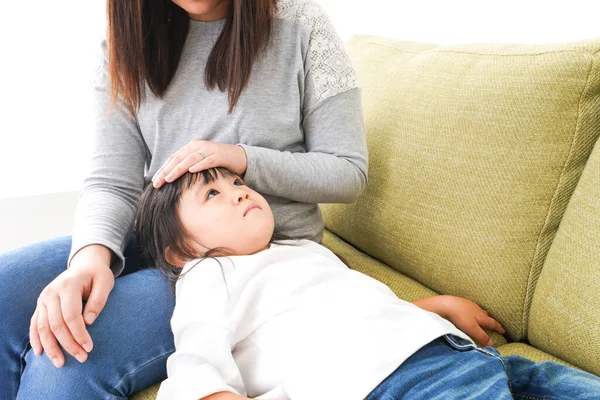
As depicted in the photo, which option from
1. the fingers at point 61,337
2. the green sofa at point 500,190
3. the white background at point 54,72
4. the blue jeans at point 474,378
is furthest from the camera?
the white background at point 54,72

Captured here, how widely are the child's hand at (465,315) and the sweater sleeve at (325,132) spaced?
273 millimetres

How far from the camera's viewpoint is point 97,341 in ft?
3.38

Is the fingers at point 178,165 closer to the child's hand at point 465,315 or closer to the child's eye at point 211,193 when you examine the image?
the child's eye at point 211,193

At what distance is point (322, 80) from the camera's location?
4.18 ft

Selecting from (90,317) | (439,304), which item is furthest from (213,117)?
(439,304)

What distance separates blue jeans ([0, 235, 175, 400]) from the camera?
100 centimetres

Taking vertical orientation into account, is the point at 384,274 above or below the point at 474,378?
below

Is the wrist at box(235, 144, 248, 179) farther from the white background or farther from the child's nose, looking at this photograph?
the white background

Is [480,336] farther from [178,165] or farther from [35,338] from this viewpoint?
[35,338]

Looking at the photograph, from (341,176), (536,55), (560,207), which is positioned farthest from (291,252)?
(536,55)

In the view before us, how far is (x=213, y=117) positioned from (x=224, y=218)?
287mm

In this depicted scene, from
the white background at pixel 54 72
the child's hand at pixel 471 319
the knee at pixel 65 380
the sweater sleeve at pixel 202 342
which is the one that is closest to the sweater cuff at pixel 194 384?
the sweater sleeve at pixel 202 342

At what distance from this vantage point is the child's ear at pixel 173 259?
114 cm

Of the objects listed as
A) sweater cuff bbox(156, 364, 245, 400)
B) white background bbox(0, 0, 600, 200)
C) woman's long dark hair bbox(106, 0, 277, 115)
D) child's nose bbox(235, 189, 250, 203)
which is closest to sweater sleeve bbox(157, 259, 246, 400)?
sweater cuff bbox(156, 364, 245, 400)
